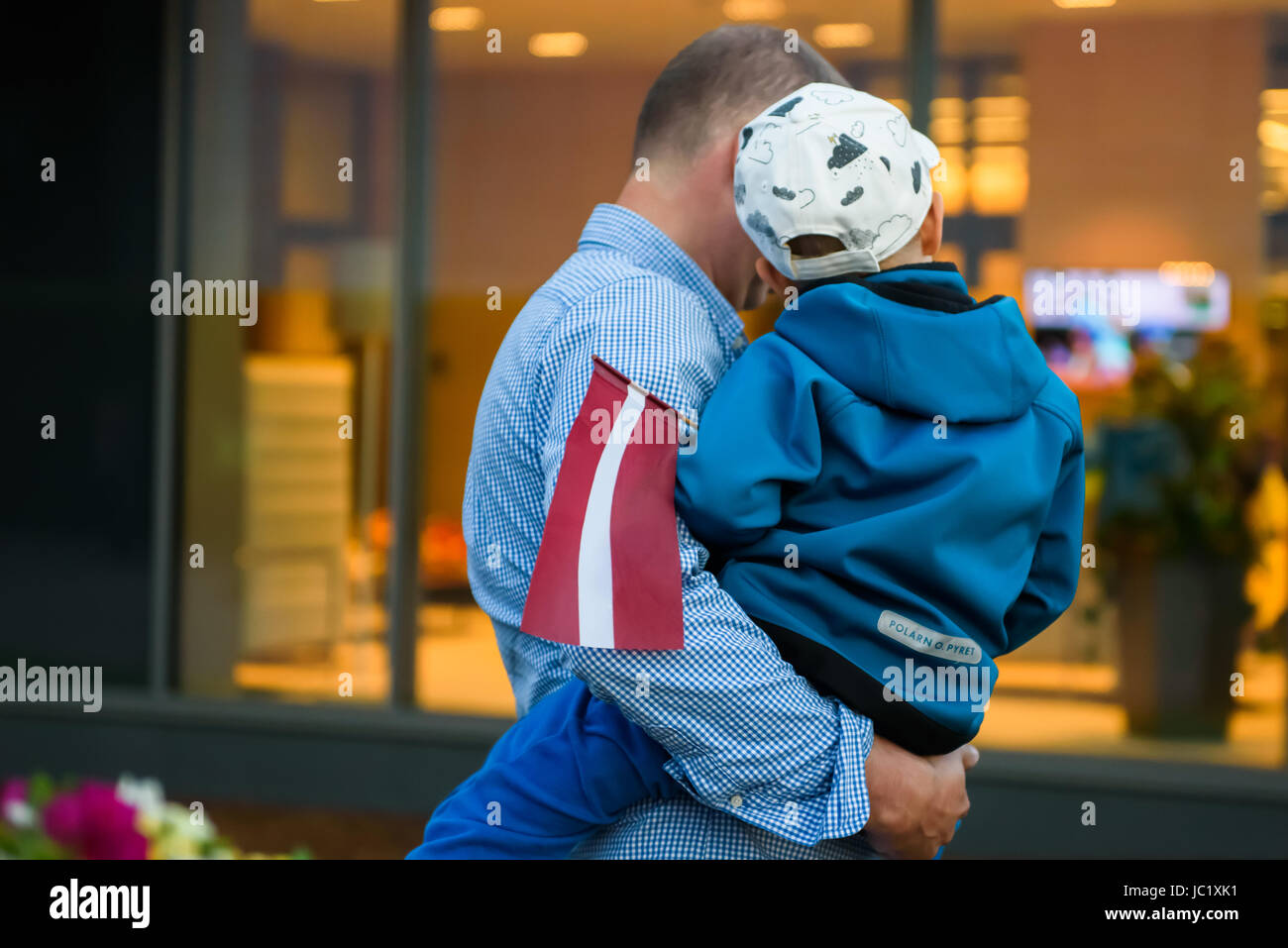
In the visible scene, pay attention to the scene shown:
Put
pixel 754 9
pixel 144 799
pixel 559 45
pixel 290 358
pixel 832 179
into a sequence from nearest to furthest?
1. pixel 832 179
2. pixel 144 799
3. pixel 754 9
4. pixel 559 45
5. pixel 290 358

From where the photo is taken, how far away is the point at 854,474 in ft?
4.64

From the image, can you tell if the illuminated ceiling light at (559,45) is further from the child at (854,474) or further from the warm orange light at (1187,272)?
the child at (854,474)

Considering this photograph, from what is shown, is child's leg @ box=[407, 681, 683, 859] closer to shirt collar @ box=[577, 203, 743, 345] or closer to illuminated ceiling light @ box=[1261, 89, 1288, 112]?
shirt collar @ box=[577, 203, 743, 345]

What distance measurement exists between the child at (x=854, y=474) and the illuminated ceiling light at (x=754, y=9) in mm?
4222

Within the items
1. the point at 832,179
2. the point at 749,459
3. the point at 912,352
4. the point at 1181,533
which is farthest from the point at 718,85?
the point at 1181,533

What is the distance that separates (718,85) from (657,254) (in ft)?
0.82

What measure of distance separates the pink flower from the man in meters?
0.53

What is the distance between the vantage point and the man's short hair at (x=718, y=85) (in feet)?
5.69

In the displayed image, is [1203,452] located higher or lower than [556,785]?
higher

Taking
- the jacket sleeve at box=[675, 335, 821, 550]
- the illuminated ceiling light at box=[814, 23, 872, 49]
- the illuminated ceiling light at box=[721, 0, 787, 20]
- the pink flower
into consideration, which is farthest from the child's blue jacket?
the illuminated ceiling light at box=[721, 0, 787, 20]

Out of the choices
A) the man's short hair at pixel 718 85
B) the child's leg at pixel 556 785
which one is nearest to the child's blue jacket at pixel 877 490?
the child's leg at pixel 556 785

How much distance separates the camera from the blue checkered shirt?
1.38m

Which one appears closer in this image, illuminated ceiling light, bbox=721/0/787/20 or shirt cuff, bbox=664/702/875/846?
shirt cuff, bbox=664/702/875/846

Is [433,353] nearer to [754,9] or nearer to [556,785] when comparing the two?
[754,9]
